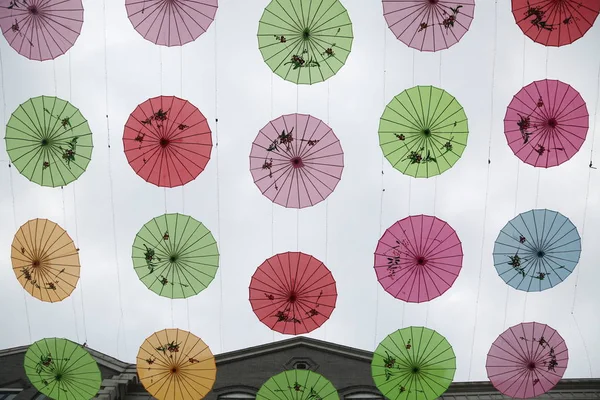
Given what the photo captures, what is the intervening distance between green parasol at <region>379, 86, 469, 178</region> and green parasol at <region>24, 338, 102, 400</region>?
10.8 m

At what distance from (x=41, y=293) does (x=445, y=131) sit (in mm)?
12399

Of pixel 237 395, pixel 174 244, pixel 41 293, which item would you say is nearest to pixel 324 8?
pixel 174 244

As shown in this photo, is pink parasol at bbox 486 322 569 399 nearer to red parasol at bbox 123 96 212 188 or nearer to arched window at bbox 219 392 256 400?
arched window at bbox 219 392 256 400

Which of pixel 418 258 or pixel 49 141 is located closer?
pixel 49 141

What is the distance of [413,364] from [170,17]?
1177 cm

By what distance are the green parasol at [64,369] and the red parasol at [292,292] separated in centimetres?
543

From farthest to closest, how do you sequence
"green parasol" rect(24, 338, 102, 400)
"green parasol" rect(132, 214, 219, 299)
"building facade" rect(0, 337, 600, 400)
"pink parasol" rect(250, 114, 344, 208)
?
"building facade" rect(0, 337, 600, 400)
"green parasol" rect(24, 338, 102, 400)
"green parasol" rect(132, 214, 219, 299)
"pink parasol" rect(250, 114, 344, 208)

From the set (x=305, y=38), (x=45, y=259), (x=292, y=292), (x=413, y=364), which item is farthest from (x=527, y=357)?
(x=45, y=259)

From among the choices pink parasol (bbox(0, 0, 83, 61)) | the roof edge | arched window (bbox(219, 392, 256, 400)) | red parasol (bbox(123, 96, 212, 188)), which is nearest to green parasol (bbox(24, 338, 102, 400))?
arched window (bbox(219, 392, 256, 400))

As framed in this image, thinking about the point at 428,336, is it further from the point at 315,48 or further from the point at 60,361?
the point at 60,361

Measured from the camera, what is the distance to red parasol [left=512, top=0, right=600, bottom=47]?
1302 cm

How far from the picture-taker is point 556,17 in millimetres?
13164

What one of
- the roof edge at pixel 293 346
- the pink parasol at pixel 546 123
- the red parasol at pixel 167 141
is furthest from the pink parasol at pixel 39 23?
the roof edge at pixel 293 346

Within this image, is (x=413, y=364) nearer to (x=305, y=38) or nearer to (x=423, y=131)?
(x=423, y=131)
